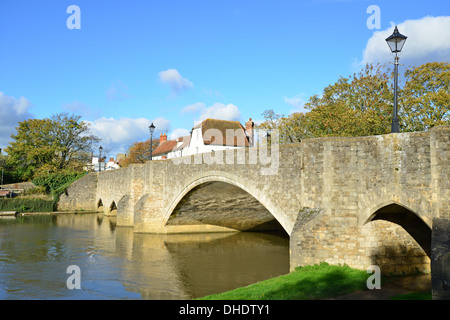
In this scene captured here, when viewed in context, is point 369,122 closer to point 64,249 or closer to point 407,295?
point 407,295

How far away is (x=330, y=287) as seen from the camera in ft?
31.5

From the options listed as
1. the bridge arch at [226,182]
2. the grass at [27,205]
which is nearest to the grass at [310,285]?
the bridge arch at [226,182]

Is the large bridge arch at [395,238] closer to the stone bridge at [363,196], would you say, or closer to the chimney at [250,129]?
the stone bridge at [363,196]

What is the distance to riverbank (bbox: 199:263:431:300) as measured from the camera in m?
9.12

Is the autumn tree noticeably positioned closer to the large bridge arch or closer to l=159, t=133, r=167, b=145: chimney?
l=159, t=133, r=167, b=145: chimney

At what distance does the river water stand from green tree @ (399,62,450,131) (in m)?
9.39

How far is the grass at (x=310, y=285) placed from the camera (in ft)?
30.3

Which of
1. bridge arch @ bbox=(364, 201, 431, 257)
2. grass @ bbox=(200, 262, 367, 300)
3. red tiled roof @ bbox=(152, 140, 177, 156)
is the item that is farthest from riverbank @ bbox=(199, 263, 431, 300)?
red tiled roof @ bbox=(152, 140, 177, 156)

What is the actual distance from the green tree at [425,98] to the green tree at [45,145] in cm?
4163

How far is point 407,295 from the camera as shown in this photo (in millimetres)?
9117

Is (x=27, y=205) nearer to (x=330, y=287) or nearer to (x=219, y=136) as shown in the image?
(x=219, y=136)

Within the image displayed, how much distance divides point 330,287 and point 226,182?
10045mm

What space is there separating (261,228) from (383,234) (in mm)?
18070

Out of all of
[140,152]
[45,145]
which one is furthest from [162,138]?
[45,145]
